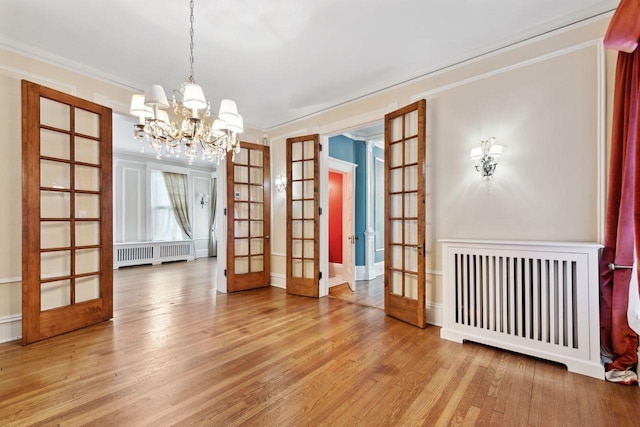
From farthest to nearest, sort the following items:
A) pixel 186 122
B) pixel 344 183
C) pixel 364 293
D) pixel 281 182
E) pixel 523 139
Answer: pixel 344 183 → pixel 281 182 → pixel 364 293 → pixel 523 139 → pixel 186 122

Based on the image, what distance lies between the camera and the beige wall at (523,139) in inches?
90.4

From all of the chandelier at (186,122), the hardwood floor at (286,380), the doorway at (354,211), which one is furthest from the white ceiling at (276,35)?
the hardwood floor at (286,380)

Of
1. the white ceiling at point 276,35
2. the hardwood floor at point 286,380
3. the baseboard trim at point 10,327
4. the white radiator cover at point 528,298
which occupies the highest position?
the white ceiling at point 276,35

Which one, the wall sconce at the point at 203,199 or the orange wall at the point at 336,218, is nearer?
the orange wall at the point at 336,218

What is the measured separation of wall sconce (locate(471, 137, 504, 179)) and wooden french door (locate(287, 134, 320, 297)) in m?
2.26

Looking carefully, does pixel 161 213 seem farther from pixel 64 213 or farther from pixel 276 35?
pixel 276 35

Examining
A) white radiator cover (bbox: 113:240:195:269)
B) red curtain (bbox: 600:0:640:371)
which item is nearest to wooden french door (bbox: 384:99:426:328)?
red curtain (bbox: 600:0:640:371)

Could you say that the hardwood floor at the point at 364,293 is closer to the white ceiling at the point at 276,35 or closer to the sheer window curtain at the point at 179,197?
the white ceiling at the point at 276,35

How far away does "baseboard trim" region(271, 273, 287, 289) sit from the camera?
193 inches

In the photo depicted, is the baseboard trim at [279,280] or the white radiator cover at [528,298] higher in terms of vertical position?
the white radiator cover at [528,298]

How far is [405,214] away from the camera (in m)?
3.35

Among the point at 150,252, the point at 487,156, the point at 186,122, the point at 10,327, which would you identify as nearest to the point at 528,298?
the point at 487,156

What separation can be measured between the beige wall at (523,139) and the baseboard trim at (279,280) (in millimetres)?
2559

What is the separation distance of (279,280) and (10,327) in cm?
323
